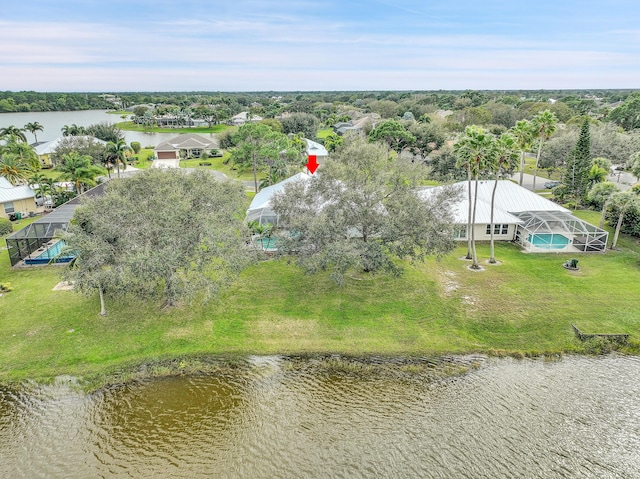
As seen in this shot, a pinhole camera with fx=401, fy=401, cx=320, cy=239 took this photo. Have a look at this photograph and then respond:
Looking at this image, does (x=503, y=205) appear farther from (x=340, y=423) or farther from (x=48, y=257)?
(x=48, y=257)

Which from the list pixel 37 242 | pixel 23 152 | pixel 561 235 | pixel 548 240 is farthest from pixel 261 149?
pixel 561 235

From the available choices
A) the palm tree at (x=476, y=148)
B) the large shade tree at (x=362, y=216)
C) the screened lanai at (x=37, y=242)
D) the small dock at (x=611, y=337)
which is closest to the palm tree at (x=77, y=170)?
the screened lanai at (x=37, y=242)

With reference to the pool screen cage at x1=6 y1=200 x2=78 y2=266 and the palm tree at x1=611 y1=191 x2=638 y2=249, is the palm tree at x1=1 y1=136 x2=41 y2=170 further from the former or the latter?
the palm tree at x1=611 y1=191 x2=638 y2=249

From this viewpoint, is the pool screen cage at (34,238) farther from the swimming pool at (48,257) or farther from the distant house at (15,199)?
the distant house at (15,199)

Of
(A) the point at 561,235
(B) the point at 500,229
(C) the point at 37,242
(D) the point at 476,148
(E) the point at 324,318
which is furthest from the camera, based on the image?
(B) the point at 500,229

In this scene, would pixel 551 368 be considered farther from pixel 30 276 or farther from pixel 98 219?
pixel 30 276

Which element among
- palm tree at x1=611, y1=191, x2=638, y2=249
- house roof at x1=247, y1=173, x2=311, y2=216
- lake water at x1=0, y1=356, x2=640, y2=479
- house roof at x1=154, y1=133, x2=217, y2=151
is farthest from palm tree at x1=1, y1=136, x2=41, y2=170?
palm tree at x1=611, y1=191, x2=638, y2=249
